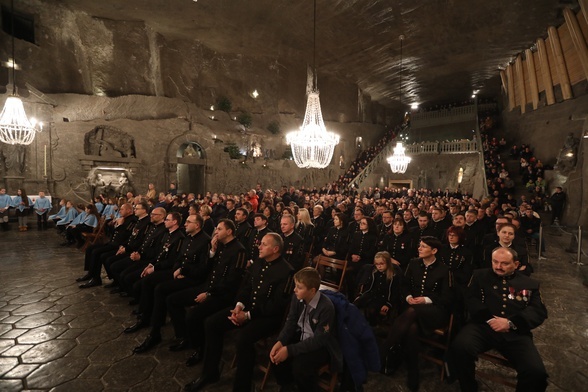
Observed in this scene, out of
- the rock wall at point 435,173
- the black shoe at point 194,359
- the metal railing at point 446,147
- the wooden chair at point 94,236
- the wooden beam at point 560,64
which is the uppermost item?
the wooden beam at point 560,64

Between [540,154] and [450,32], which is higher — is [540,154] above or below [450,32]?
below

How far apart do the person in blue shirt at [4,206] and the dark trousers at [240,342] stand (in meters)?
11.1

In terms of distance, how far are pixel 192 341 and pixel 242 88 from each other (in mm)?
16861

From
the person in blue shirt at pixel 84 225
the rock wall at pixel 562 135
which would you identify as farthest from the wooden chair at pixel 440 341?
the rock wall at pixel 562 135

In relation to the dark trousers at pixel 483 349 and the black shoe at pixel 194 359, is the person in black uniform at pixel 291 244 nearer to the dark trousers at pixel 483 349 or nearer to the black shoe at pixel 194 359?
the black shoe at pixel 194 359

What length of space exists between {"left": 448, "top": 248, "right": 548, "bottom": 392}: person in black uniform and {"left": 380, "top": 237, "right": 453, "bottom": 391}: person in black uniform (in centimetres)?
29

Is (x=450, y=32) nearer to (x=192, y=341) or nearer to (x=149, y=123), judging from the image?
(x=149, y=123)

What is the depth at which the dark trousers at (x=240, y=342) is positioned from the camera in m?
2.48

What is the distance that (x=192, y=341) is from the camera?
309 centimetres

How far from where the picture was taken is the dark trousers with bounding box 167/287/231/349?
3072mm

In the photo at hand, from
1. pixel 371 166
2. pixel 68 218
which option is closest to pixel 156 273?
pixel 68 218

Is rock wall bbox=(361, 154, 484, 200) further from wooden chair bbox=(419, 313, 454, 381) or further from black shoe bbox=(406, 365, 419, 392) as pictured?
black shoe bbox=(406, 365, 419, 392)

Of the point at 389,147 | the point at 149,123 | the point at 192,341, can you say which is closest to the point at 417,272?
the point at 192,341

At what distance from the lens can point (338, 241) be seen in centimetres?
534
